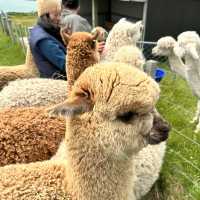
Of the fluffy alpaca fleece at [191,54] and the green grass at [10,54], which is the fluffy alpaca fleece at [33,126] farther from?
the green grass at [10,54]

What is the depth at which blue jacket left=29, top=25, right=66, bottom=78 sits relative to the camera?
4449 mm

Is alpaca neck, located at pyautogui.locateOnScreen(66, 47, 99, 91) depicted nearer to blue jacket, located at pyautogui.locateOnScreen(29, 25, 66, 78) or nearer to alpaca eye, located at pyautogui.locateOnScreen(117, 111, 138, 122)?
blue jacket, located at pyautogui.locateOnScreen(29, 25, 66, 78)

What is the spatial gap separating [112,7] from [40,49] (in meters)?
11.0

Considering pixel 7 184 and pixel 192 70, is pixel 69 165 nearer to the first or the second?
pixel 7 184

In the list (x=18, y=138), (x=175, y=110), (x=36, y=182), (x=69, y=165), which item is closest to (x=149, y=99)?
(x=69, y=165)

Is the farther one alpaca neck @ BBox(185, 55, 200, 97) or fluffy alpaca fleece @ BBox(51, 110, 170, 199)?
alpaca neck @ BBox(185, 55, 200, 97)

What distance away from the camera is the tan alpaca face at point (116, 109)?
220cm

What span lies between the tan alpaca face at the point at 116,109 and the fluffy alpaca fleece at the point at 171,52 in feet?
11.1

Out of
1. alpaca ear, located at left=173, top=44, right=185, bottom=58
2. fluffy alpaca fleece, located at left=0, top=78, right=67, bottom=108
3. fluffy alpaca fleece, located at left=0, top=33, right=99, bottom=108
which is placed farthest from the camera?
alpaca ear, located at left=173, top=44, right=185, bottom=58

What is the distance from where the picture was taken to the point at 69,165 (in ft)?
7.91

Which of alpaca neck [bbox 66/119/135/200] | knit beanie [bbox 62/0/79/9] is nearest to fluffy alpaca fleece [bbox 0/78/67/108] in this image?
knit beanie [bbox 62/0/79/9]

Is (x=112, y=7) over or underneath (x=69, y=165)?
underneath

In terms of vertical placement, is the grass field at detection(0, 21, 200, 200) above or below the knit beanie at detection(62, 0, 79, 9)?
below

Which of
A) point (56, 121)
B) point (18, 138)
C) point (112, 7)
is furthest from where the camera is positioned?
point (112, 7)
